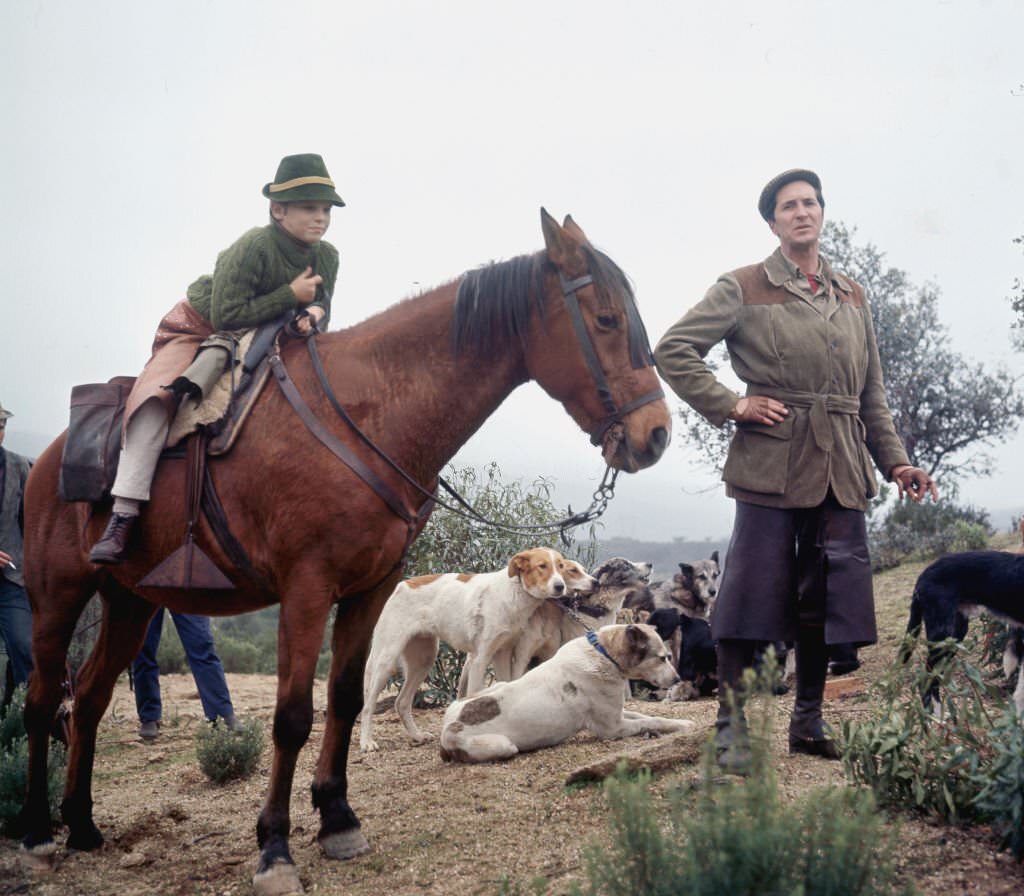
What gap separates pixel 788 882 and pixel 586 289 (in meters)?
2.53

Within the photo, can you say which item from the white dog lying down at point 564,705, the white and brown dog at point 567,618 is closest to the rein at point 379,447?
the white dog lying down at point 564,705

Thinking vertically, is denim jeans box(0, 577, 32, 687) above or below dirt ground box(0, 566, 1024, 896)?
above

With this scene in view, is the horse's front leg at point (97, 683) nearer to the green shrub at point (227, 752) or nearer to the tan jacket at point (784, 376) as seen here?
the green shrub at point (227, 752)

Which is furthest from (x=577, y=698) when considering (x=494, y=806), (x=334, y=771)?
(x=334, y=771)

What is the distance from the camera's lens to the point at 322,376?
170 inches

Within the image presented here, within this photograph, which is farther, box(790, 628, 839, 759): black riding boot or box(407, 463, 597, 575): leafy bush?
box(407, 463, 597, 575): leafy bush

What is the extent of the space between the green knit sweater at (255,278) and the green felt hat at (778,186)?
95.9 inches

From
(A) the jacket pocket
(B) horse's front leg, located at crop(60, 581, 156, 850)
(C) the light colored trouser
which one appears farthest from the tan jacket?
(B) horse's front leg, located at crop(60, 581, 156, 850)

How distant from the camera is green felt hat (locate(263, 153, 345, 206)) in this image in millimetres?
4598

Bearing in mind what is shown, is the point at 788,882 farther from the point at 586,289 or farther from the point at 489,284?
the point at 489,284

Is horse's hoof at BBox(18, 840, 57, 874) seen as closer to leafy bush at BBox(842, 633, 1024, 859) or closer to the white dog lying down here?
the white dog lying down

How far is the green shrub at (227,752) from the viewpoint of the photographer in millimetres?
6582

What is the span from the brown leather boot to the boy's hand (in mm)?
1303

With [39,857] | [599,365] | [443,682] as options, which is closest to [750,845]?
[599,365]
